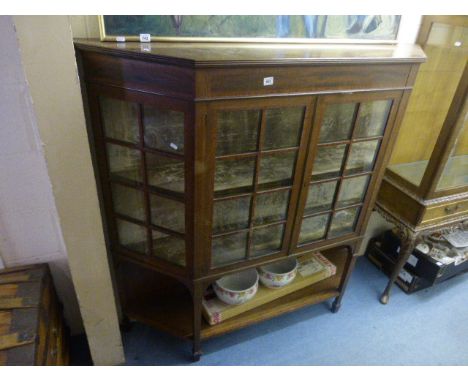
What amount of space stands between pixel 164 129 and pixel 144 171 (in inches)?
6.6

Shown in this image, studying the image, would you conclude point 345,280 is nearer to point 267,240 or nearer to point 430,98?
point 267,240

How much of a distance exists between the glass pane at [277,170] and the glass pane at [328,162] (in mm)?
120

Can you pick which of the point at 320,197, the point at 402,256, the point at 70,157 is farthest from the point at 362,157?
the point at 70,157

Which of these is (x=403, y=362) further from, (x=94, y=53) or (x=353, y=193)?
(x=94, y=53)

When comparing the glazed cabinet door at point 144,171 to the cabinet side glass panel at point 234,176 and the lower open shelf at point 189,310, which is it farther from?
the lower open shelf at point 189,310

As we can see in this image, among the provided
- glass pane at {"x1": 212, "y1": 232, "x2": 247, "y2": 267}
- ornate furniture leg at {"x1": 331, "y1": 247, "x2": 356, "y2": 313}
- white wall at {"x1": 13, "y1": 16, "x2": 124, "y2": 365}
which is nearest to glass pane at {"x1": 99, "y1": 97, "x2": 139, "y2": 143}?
white wall at {"x1": 13, "y1": 16, "x2": 124, "y2": 365}

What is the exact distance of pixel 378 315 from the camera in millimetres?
1832

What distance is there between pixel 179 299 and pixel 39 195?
2.63 ft

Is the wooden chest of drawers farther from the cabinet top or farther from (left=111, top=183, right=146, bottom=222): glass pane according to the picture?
the cabinet top

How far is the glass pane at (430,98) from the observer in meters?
1.49

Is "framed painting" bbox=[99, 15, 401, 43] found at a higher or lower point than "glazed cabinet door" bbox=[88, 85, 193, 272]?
higher

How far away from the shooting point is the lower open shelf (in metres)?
1.51

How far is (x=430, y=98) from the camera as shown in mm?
1639

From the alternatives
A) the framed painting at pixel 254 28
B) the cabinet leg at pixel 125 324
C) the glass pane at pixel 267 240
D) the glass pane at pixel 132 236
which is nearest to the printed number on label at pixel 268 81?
the framed painting at pixel 254 28
